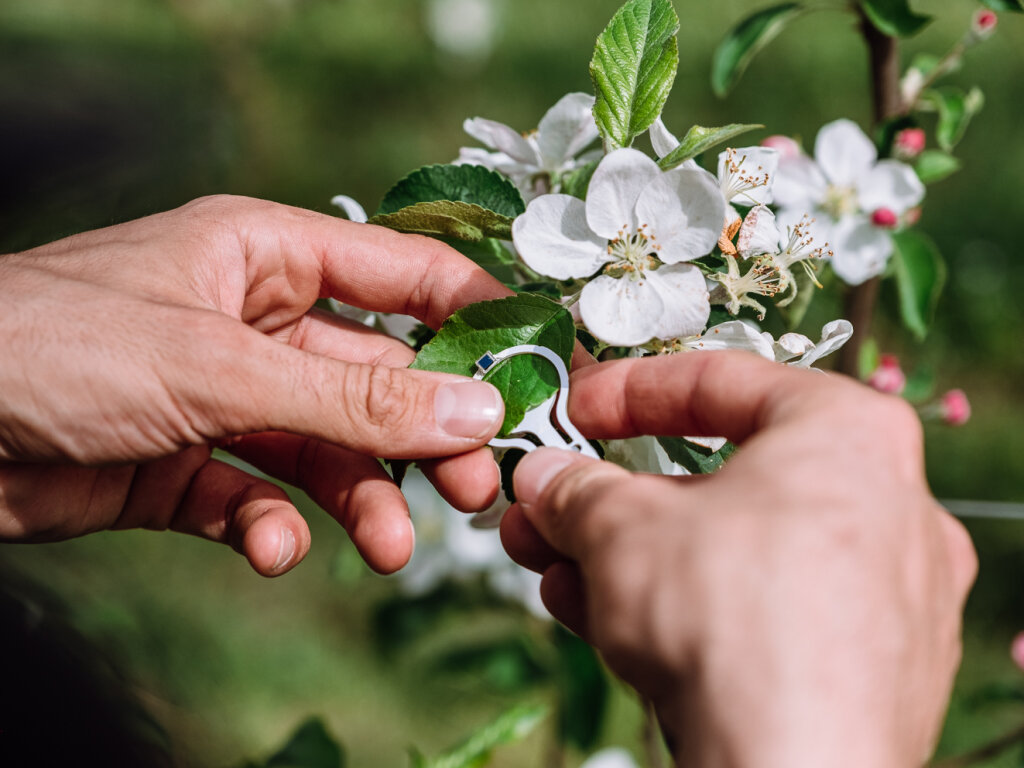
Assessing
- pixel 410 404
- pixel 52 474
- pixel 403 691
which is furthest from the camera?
pixel 403 691

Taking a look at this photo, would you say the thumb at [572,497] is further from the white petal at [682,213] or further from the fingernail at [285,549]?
the fingernail at [285,549]

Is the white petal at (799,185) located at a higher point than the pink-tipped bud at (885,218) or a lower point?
higher

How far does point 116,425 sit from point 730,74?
1.37 meters

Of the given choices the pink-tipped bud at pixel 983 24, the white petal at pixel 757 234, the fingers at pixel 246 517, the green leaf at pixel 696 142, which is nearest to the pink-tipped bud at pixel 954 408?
the pink-tipped bud at pixel 983 24

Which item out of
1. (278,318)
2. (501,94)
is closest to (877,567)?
(278,318)

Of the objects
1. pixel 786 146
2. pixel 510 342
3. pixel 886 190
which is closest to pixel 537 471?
pixel 510 342

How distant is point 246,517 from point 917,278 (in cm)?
141

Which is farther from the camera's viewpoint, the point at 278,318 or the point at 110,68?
the point at 110,68

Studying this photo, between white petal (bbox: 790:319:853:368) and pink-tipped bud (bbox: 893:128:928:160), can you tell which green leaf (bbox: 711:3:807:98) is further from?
white petal (bbox: 790:319:853:368)

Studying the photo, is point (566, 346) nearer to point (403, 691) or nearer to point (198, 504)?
point (198, 504)

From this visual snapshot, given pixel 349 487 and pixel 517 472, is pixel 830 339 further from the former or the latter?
pixel 349 487

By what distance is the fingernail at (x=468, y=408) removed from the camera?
3.98 ft

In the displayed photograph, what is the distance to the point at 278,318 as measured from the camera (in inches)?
65.2

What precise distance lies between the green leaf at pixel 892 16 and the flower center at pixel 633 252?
0.73m
